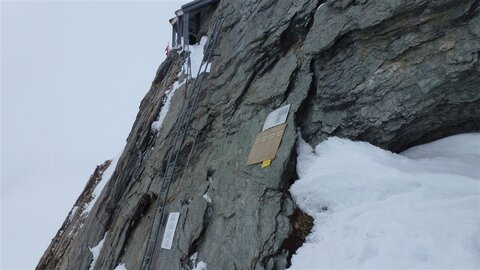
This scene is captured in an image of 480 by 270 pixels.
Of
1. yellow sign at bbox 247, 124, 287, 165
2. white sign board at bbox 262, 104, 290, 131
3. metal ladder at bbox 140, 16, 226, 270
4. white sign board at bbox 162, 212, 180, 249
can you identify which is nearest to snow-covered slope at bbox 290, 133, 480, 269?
yellow sign at bbox 247, 124, 287, 165

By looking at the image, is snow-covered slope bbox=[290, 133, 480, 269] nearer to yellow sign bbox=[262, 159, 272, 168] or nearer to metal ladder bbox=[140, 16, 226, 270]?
yellow sign bbox=[262, 159, 272, 168]

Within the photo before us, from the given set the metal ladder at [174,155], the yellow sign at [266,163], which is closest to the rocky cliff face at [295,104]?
the yellow sign at [266,163]

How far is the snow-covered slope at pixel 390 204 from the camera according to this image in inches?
189

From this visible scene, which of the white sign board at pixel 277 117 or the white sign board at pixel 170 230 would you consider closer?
the white sign board at pixel 277 117

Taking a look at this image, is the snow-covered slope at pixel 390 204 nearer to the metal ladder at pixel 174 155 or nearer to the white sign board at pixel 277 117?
the white sign board at pixel 277 117

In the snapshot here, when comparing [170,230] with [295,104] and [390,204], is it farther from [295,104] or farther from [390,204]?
[390,204]

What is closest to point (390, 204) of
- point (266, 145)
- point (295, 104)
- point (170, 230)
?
point (266, 145)

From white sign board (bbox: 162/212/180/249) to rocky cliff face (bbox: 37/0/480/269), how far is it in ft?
0.64

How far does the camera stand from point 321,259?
18.0 ft

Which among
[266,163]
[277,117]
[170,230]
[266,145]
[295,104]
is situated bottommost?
[170,230]

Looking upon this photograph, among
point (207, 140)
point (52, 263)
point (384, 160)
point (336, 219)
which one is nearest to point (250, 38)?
point (207, 140)

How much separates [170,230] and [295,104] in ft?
14.1

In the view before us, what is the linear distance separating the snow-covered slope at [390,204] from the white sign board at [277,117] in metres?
0.83

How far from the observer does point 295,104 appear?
26.8 ft
